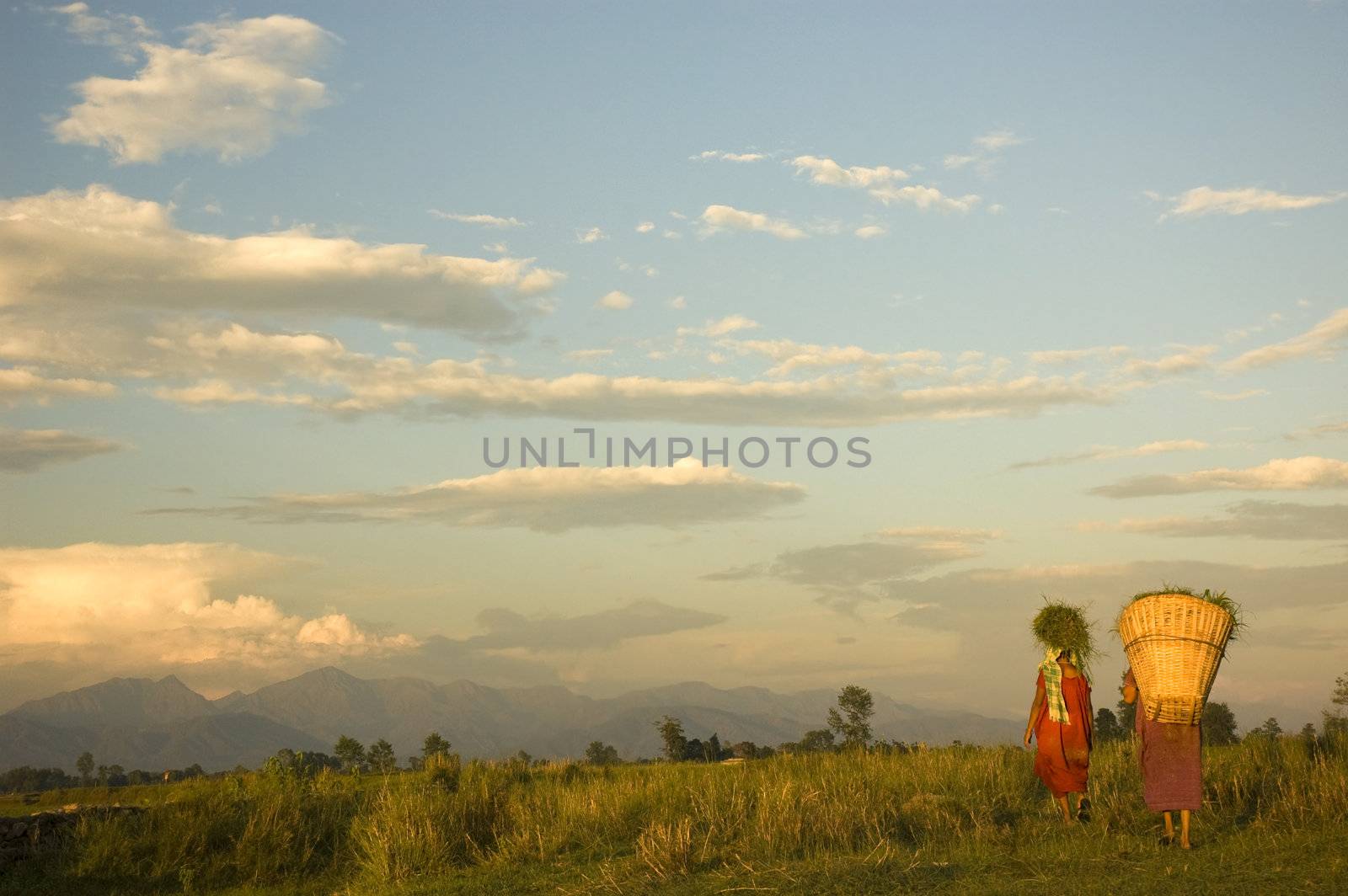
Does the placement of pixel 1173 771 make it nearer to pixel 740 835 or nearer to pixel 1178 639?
pixel 1178 639

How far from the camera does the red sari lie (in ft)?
55.6

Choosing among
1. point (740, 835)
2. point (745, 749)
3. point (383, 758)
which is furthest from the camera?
point (745, 749)

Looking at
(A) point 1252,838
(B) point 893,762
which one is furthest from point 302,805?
(A) point 1252,838

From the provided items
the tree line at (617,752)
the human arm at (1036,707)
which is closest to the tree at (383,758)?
the tree line at (617,752)

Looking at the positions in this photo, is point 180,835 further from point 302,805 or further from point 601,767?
point 601,767

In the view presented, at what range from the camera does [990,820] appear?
16953mm

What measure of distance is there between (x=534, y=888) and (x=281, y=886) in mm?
6035

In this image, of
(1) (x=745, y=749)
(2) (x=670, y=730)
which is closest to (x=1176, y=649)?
(1) (x=745, y=749)

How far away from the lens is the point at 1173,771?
14539mm

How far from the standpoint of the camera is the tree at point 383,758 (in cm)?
2954

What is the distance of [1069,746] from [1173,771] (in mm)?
2500

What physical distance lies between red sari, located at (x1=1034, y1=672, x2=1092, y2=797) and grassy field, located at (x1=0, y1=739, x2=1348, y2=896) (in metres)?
0.57

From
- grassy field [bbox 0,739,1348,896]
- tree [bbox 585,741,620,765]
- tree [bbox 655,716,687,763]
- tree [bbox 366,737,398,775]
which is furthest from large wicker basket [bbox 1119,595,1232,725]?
tree [bbox 655,716,687,763]

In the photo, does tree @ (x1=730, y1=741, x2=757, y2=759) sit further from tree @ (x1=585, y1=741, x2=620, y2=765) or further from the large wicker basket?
the large wicker basket
